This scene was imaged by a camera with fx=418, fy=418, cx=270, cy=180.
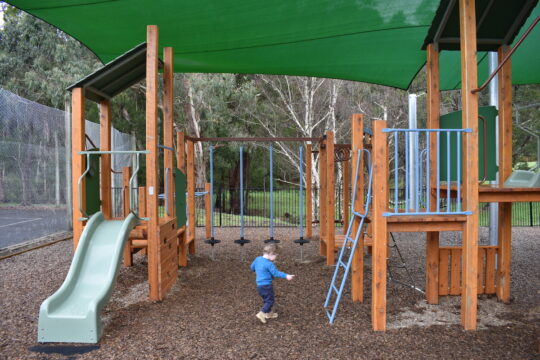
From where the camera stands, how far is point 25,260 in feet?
25.7

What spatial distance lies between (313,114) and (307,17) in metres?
12.0

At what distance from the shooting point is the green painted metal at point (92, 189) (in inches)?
220

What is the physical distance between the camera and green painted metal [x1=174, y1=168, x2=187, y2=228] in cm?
659

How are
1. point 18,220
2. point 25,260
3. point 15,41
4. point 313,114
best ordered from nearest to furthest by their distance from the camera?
1. point 25,260
2. point 18,220
3. point 313,114
4. point 15,41

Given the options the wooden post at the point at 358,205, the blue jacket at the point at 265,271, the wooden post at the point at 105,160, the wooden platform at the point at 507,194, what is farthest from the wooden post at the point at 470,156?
the wooden post at the point at 105,160

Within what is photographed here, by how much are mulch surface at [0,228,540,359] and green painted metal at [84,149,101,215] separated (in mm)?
1209

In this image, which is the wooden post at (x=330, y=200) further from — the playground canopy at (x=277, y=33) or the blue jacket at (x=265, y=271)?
the blue jacket at (x=265, y=271)

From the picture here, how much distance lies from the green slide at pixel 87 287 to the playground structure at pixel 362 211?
1cm

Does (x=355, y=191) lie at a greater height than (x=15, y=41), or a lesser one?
lesser

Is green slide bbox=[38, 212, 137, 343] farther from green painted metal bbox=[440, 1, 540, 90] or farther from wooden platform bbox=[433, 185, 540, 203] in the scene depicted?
green painted metal bbox=[440, 1, 540, 90]

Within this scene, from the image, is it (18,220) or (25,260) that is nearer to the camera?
(25,260)

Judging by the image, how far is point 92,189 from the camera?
573cm

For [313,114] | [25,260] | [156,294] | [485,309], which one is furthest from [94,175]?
[313,114]

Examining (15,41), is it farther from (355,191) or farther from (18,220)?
(355,191)
